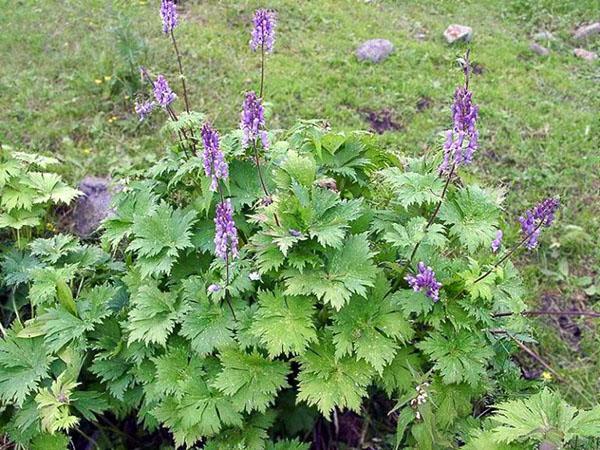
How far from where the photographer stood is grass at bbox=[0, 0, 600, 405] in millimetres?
4277

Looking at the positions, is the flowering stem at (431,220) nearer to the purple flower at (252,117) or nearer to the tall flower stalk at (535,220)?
the tall flower stalk at (535,220)

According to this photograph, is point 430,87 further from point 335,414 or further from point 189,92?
point 335,414

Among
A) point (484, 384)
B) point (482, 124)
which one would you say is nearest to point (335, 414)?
point (484, 384)

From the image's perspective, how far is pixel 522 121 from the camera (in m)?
5.01

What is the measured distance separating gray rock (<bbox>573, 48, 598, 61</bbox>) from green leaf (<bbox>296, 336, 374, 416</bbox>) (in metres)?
5.19

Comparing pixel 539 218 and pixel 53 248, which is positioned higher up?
pixel 539 218

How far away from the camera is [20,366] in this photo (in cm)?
258

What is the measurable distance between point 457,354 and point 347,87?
3.55 meters

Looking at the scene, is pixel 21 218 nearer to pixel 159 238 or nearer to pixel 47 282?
pixel 47 282

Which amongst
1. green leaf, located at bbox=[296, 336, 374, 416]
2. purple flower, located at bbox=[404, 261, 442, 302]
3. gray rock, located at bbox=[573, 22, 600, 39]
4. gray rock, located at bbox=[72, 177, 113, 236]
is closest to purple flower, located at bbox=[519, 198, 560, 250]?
purple flower, located at bbox=[404, 261, 442, 302]

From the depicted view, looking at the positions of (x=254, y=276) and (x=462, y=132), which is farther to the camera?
(x=254, y=276)

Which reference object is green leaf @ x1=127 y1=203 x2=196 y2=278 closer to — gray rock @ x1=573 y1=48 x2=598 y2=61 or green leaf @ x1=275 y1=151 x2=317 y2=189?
→ green leaf @ x1=275 y1=151 x2=317 y2=189

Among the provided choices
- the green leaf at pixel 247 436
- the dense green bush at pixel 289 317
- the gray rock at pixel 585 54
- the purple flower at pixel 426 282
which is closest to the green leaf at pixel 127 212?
the dense green bush at pixel 289 317

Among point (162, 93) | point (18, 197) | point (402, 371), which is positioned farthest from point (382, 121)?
point (402, 371)
